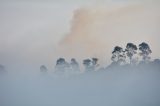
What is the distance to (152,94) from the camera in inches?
133

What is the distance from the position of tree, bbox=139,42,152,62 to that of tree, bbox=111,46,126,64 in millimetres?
190

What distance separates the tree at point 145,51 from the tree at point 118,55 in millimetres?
190

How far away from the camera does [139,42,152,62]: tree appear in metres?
3.36

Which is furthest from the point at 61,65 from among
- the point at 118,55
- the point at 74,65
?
the point at 118,55

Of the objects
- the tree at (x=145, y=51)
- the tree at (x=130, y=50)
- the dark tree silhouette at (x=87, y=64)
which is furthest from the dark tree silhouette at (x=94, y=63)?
the tree at (x=145, y=51)

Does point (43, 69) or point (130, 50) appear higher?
point (130, 50)

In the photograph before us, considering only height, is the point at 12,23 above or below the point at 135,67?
above

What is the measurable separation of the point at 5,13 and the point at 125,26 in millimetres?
1205

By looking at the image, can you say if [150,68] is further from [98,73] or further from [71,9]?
[71,9]

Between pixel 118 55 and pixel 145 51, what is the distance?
28 centimetres

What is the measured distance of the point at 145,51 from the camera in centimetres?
338

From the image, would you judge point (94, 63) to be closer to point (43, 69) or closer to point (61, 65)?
point (61, 65)

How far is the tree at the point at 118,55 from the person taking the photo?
3336mm

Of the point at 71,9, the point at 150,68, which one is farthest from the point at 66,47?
the point at 150,68
